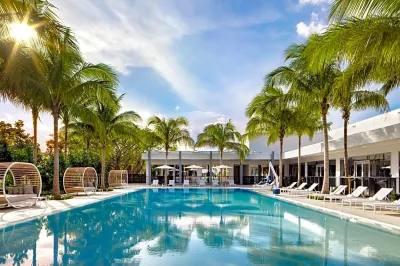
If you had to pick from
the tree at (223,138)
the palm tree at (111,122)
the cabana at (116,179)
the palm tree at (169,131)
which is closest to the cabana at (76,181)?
the palm tree at (111,122)

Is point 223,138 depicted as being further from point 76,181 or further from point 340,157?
point 76,181

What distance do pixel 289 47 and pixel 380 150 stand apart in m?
7.32

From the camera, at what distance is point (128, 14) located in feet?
47.0

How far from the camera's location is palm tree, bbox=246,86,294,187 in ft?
73.7

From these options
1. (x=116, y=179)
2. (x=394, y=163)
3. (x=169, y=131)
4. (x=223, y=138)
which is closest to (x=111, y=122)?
(x=116, y=179)

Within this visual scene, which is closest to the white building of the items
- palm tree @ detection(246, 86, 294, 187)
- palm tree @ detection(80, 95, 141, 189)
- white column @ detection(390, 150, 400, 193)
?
white column @ detection(390, 150, 400, 193)

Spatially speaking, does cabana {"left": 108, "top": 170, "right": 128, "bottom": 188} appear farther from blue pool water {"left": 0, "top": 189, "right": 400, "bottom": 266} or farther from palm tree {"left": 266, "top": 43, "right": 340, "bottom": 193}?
palm tree {"left": 266, "top": 43, "right": 340, "bottom": 193}

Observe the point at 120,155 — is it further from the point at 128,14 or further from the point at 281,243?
the point at 281,243

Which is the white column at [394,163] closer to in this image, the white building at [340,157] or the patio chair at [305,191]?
the white building at [340,157]

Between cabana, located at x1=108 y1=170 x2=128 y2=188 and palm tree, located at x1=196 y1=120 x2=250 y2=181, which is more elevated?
palm tree, located at x1=196 y1=120 x2=250 y2=181

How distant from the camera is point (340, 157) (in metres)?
24.2

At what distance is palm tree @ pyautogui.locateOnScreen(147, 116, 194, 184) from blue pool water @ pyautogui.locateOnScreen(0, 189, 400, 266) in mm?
20145

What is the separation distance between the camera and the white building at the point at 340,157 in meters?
17.0

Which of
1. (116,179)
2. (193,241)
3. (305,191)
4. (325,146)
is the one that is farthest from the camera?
(116,179)
